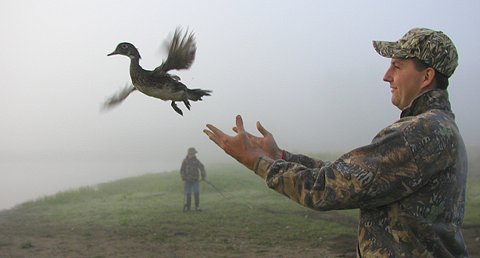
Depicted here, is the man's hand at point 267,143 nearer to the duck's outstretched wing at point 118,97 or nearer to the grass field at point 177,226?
the duck's outstretched wing at point 118,97

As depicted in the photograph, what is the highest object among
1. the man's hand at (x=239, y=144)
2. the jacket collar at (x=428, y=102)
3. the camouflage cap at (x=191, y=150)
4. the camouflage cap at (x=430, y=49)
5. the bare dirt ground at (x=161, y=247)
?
the camouflage cap at (x=191, y=150)

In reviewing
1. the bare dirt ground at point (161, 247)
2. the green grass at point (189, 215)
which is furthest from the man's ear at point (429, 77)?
the green grass at point (189, 215)

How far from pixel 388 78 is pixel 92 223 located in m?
15.0

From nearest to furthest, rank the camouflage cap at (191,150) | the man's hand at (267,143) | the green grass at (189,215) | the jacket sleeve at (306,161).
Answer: the man's hand at (267,143) → the jacket sleeve at (306,161) → the green grass at (189,215) → the camouflage cap at (191,150)

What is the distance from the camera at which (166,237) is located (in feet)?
44.6

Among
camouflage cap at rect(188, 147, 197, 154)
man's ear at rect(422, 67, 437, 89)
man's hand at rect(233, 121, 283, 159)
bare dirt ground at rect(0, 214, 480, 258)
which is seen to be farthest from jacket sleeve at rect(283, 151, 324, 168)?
camouflage cap at rect(188, 147, 197, 154)

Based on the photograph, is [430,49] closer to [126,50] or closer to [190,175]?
[126,50]

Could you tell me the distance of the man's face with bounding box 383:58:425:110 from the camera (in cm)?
260

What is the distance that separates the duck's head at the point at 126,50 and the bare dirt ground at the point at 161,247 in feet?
29.6

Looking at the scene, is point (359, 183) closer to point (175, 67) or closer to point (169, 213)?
point (175, 67)

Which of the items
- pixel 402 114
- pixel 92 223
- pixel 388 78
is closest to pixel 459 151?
pixel 402 114

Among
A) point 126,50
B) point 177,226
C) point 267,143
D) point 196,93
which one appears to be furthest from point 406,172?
point 177,226

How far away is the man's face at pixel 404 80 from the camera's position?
8.53ft

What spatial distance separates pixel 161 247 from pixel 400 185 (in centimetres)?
1062
